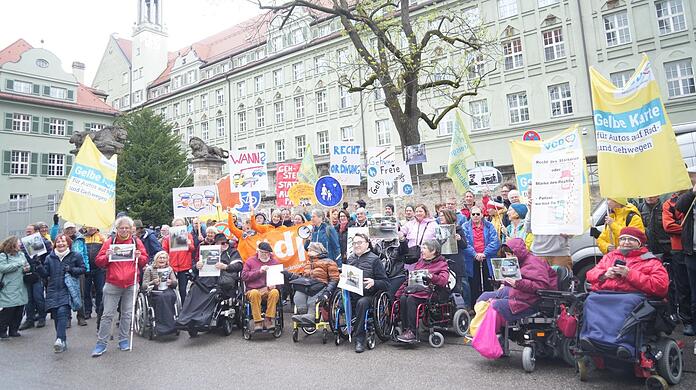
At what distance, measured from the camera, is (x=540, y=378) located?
4980 millimetres

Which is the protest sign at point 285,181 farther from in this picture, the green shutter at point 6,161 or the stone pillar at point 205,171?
the green shutter at point 6,161

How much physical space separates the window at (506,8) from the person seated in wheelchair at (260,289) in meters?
29.0

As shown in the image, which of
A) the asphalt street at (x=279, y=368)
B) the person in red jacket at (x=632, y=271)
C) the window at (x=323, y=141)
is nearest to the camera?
the person in red jacket at (x=632, y=271)

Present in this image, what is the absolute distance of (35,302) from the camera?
934 cm

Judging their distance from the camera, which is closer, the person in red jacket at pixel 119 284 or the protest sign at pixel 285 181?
the person in red jacket at pixel 119 284

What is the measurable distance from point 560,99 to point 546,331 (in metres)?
27.5

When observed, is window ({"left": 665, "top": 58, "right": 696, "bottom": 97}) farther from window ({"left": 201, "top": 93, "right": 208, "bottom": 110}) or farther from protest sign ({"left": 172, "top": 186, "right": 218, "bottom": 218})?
window ({"left": 201, "top": 93, "right": 208, "bottom": 110})

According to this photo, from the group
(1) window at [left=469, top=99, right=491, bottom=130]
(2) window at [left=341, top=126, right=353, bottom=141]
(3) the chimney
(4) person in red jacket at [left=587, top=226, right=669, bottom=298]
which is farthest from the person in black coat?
(3) the chimney

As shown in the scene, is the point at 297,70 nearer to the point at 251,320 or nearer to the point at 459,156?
the point at 459,156

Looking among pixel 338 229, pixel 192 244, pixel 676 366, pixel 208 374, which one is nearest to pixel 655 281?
pixel 676 366

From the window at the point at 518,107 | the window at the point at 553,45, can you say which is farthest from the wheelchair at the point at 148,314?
the window at the point at 553,45

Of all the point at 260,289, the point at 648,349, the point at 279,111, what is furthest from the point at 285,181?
the point at 279,111

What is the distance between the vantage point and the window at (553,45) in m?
29.1

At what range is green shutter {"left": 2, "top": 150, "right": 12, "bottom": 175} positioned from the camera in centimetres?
4031
